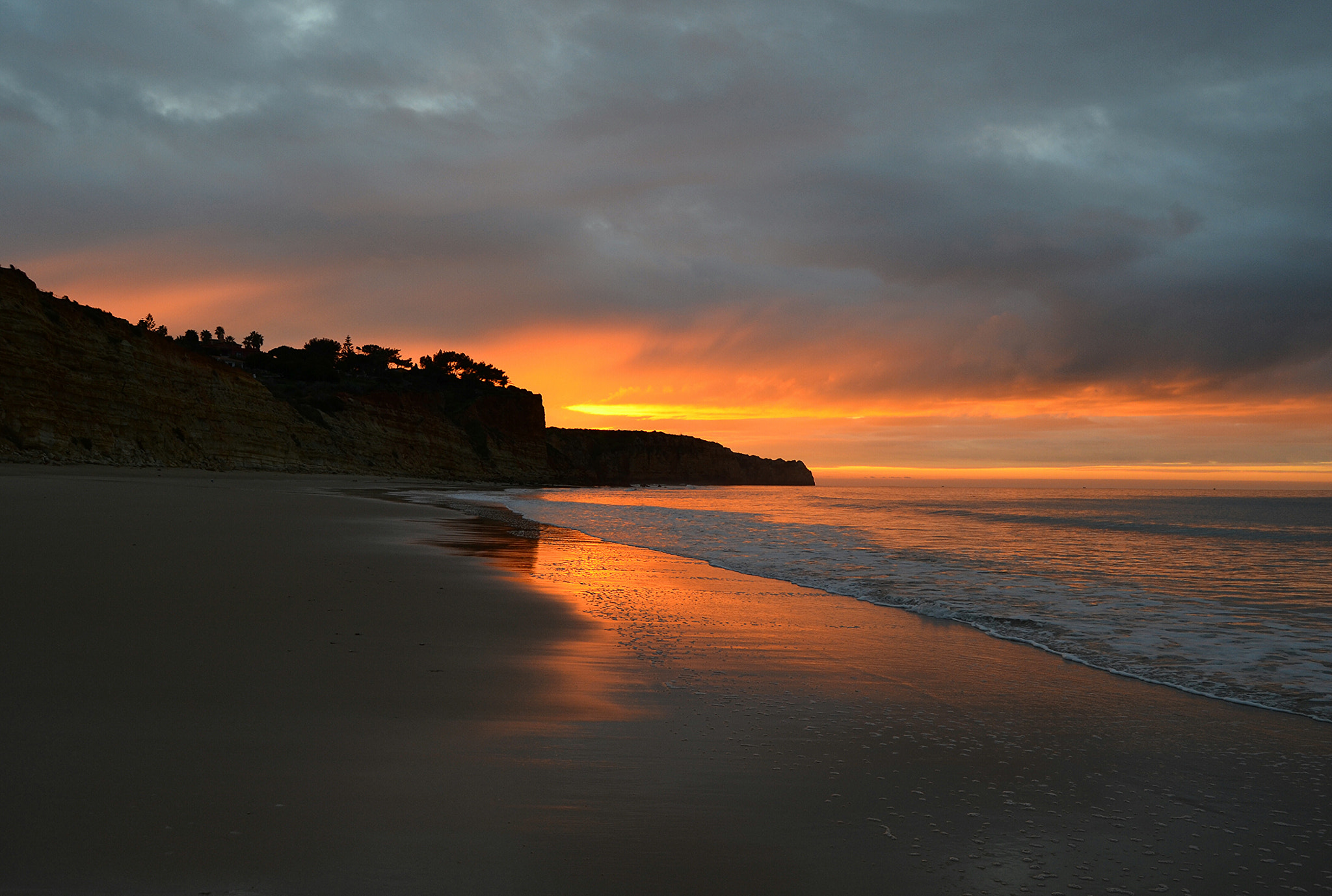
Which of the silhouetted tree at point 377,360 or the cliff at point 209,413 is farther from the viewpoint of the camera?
the silhouetted tree at point 377,360

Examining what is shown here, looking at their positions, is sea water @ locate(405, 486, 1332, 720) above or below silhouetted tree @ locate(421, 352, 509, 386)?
below

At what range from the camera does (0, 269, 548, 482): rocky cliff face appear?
30469 millimetres

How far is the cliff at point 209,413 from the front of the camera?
30875 millimetres

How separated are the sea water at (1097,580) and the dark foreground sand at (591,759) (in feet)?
3.25

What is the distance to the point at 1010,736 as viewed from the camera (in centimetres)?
425

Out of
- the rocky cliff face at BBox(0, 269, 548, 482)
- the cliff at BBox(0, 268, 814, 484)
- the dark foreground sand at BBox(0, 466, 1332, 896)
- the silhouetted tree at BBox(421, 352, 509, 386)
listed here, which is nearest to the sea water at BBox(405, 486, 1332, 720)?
the dark foreground sand at BBox(0, 466, 1332, 896)

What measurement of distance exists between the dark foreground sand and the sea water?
0.99 m

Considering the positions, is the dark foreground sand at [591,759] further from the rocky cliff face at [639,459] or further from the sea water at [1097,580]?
the rocky cliff face at [639,459]

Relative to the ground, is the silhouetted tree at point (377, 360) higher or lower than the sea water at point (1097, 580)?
higher

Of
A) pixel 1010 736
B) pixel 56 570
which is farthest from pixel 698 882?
pixel 56 570

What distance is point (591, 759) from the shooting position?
3.68m

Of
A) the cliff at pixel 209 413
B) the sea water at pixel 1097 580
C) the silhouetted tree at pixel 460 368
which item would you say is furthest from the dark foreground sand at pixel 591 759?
the silhouetted tree at pixel 460 368

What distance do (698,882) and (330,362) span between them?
7642 cm

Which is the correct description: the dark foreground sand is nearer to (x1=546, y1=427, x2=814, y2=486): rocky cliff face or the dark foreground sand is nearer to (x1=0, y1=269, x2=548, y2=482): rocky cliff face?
(x1=0, y1=269, x2=548, y2=482): rocky cliff face
